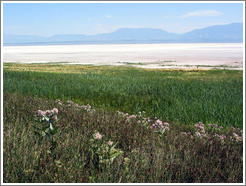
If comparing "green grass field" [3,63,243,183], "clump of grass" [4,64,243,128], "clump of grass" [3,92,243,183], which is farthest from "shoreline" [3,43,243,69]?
"clump of grass" [3,92,243,183]

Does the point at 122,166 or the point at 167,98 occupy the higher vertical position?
the point at 167,98

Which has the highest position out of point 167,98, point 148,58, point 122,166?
point 148,58

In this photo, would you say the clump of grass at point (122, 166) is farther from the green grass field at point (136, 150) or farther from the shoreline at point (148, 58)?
the shoreline at point (148, 58)

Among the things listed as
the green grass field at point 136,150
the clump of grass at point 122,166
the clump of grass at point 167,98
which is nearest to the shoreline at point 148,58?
the clump of grass at point 167,98

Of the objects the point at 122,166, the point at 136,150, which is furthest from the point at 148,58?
the point at 122,166

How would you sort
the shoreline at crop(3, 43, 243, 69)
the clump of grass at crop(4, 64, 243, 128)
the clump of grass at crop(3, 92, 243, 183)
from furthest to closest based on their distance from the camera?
the shoreline at crop(3, 43, 243, 69)
the clump of grass at crop(4, 64, 243, 128)
the clump of grass at crop(3, 92, 243, 183)

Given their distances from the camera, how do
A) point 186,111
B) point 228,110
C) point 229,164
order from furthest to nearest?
point 186,111, point 228,110, point 229,164

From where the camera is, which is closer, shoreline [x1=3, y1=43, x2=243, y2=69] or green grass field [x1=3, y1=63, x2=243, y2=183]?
green grass field [x1=3, y1=63, x2=243, y2=183]

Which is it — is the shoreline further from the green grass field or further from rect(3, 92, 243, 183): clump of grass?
rect(3, 92, 243, 183): clump of grass

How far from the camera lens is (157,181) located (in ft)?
8.74

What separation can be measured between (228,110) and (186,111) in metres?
1.02

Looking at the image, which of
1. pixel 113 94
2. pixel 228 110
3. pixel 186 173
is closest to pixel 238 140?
pixel 186 173

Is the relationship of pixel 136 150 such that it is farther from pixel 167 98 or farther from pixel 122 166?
pixel 167 98

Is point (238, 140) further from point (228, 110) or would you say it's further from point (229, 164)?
point (228, 110)
